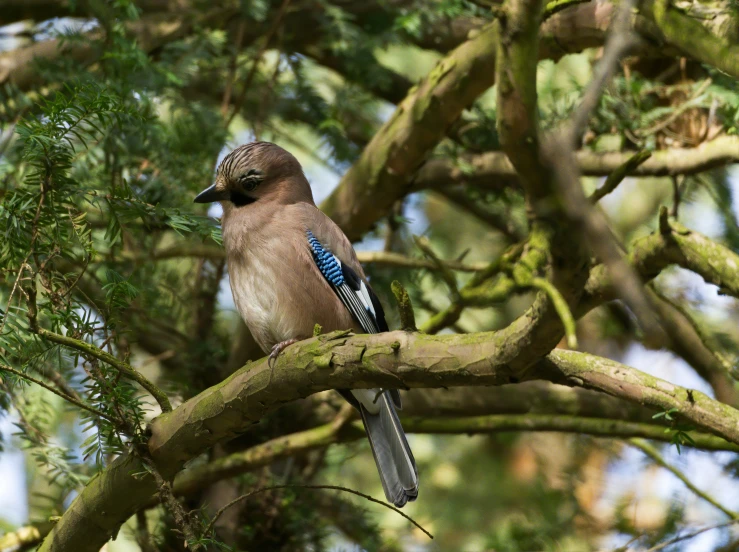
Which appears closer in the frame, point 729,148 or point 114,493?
point 114,493

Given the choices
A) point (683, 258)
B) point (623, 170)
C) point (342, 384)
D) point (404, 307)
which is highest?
point (623, 170)

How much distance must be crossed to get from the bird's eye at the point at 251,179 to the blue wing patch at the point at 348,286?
0.40 m

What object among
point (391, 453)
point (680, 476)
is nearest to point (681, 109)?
point (680, 476)

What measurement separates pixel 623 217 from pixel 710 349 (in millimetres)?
3611

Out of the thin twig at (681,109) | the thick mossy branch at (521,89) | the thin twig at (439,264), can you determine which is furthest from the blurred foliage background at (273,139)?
the thick mossy branch at (521,89)

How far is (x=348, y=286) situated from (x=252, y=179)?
69 centimetres

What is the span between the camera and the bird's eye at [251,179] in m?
4.06

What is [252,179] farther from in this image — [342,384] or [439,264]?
[342,384]

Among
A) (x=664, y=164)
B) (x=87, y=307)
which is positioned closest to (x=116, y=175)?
(x=87, y=307)

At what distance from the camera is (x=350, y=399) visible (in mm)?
3779

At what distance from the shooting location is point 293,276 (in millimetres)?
3740

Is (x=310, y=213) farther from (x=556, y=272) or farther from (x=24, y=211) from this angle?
(x=556, y=272)

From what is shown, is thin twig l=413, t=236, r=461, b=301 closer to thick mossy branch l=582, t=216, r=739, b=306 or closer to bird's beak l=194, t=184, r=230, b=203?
thick mossy branch l=582, t=216, r=739, b=306

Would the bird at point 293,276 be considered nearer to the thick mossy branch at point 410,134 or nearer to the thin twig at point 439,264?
the thin twig at point 439,264
